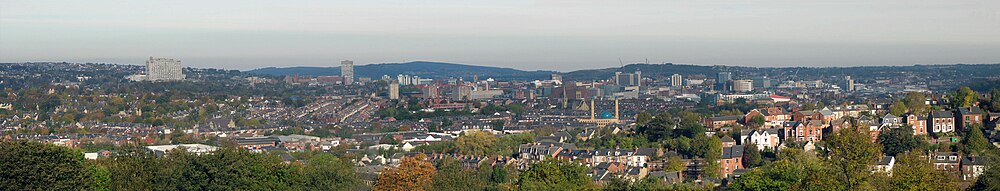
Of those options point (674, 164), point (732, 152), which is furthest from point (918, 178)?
point (732, 152)

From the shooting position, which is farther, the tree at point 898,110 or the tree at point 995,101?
the tree at point 898,110

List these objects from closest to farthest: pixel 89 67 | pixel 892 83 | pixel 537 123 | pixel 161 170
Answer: pixel 161 170 < pixel 537 123 < pixel 892 83 < pixel 89 67

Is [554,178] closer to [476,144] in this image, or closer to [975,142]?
[975,142]

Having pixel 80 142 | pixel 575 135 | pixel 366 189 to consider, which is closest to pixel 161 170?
pixel 366 189

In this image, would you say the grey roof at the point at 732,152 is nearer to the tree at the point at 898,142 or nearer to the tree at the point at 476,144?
the tree at the point at 898,142

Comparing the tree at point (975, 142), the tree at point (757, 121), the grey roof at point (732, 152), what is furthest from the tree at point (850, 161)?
the tree at point (757, 121)

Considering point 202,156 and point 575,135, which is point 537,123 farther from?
point 202,156
